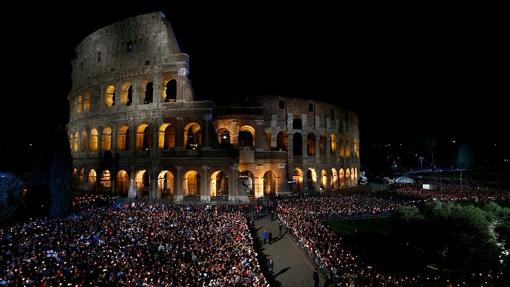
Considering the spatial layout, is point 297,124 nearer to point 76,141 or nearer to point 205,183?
point 205,183

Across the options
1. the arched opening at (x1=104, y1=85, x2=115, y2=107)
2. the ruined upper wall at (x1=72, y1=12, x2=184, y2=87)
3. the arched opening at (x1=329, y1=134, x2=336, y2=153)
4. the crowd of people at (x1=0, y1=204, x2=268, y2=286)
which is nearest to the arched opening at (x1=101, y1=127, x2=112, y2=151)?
the arched opening at (x1=104, y1=85, x2=115, y2=107)

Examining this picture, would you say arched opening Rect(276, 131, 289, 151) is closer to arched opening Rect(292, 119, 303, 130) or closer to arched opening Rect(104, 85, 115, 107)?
arched opening Rect(292, 119, 303, 130)

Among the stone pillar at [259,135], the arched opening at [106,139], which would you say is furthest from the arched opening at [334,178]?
the arched opening at [106,139]

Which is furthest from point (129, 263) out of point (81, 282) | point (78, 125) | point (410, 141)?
point (410, 141)

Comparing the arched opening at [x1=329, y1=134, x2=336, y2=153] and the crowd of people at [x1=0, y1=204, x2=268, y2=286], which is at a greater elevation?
the arched opening at [x1=329, y1=134, x2=336, y2=153]

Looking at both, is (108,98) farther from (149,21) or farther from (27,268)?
(27,268)

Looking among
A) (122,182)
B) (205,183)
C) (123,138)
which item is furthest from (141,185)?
(205,183)

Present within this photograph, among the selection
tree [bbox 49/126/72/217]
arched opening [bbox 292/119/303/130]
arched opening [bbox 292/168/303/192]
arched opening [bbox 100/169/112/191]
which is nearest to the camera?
tree [bbox 49/126/72/217]
